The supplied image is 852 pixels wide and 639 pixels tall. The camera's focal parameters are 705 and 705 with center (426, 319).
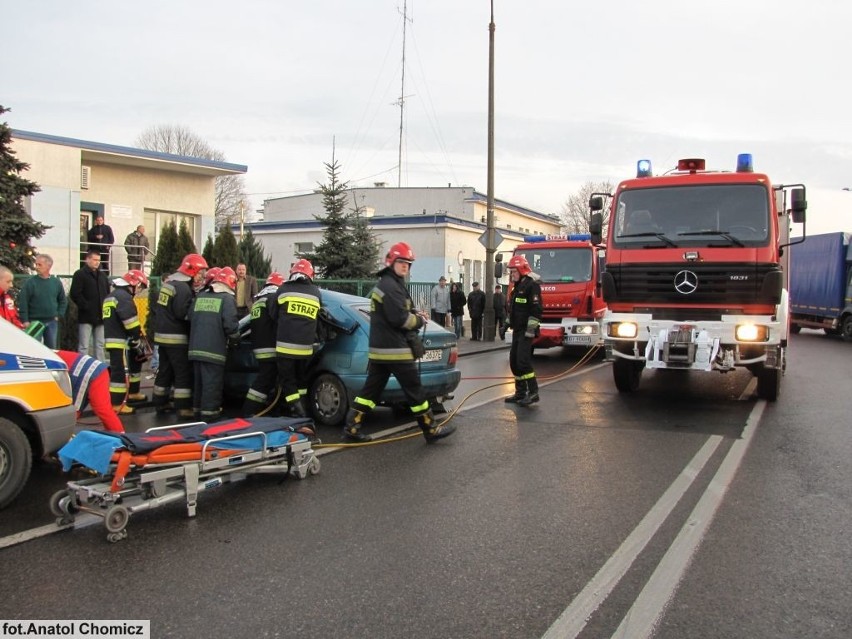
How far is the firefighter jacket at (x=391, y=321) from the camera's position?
689 cm

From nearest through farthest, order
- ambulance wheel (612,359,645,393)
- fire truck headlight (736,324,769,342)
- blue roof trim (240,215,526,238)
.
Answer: fire truck headlight (736,324,769,342) → ambulance wheel (612,359,645,393) → blue roof trim (240,215,526,238)

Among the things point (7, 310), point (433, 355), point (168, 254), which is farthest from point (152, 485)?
point (168, 254)

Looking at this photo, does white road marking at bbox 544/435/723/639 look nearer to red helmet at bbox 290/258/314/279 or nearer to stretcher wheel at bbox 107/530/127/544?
stretcher wheel at bbox 107/530/127/544

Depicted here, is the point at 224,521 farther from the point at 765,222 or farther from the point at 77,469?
the point at 765,222

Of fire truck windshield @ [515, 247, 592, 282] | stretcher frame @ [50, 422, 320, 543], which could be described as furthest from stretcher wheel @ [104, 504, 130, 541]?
fire truck windshield @ [515, 247, 592, 282]

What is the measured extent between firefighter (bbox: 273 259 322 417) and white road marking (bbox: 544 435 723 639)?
12.7 ft

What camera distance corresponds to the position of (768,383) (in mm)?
9680

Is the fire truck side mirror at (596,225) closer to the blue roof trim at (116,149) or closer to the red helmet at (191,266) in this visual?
the red helmet at (191,266)

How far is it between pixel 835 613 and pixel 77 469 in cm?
470

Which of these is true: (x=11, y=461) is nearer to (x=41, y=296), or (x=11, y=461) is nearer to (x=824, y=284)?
(x=41, y=296)

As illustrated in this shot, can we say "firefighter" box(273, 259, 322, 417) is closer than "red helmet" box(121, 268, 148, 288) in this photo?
Yes

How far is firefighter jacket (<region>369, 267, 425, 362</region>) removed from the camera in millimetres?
6887

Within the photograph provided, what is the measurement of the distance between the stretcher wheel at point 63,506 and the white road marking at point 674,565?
3.39m

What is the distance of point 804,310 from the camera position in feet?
85.3
